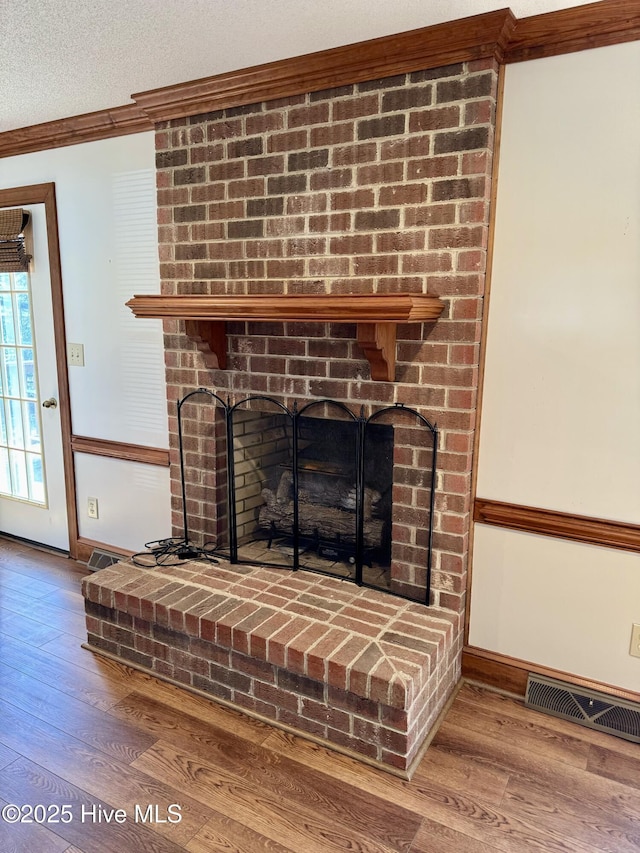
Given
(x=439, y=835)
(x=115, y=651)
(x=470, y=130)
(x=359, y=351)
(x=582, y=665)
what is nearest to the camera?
(x=439, y=835)

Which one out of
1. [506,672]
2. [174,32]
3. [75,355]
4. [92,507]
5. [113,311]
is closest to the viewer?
[174,32]

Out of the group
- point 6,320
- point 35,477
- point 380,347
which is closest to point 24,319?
point 6,320

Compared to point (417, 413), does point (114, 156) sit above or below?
above

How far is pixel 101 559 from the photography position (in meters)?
3.25

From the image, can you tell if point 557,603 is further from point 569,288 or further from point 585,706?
point 569,288

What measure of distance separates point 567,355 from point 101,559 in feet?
8.48

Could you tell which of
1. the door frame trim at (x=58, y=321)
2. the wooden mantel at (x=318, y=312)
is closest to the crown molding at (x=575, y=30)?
the wooden mantel at (x=318, y=312)

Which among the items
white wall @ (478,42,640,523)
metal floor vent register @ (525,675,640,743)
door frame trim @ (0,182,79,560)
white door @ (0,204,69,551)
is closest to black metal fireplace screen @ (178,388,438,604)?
white wall @ (478,42,640,523)

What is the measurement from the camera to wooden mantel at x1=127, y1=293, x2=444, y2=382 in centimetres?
188

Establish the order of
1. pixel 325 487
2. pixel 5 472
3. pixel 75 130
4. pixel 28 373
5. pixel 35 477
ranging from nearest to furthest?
pixel 325 487
pixel 75 130
pixel 28 373
pixel 35 477
pixel 5 472

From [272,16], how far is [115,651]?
7.98 feet

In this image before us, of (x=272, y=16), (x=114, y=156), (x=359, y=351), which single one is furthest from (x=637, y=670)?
(x=114, y=156)

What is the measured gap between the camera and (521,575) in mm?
2191

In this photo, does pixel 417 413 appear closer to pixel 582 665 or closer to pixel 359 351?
pixel 359 351
